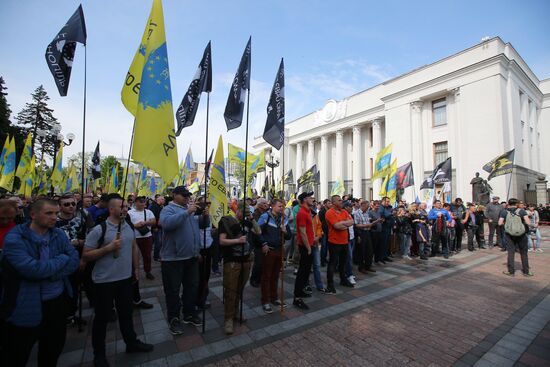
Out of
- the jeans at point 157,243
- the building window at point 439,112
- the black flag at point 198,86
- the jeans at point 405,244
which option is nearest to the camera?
the black flag at point 198,86

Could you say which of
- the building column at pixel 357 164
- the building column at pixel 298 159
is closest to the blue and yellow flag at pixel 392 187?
the building column at pixel 357 164

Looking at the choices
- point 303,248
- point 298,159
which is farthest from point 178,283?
point 298,159

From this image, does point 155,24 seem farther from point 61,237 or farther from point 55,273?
point 55,273

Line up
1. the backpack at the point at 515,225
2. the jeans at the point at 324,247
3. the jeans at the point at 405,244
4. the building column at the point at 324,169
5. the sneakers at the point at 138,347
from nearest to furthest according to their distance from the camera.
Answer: the sneakers at the point at 138,347 → the backpack at the point at 515,225 → the jeans at the point at 324,247 → the jeans at the point at 405,244 → the building column at the point at 324,169

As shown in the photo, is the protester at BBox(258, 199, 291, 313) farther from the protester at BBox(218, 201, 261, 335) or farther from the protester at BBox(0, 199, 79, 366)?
the protester at BBox(0, 199, 79, 366)

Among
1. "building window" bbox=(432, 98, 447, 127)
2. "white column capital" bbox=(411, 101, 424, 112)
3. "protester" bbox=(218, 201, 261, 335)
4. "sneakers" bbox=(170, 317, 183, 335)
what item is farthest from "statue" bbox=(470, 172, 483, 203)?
"sneakers" bbox=(170, 317, 183, 335)

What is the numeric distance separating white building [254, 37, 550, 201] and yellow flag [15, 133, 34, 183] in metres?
30.3

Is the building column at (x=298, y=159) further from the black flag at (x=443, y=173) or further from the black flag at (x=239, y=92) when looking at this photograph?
the black flag at (x=239, y=92)

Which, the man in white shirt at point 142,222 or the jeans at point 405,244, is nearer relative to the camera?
the man in white shirt at point 142,222

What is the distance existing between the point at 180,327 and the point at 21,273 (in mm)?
2448

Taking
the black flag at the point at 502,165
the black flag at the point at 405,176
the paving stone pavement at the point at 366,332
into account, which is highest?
the black flag at the point at 502,165

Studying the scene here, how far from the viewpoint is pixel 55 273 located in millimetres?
2453

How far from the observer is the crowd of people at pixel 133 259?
7.64 ft

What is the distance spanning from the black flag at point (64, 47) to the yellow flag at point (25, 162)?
27.1 ft
